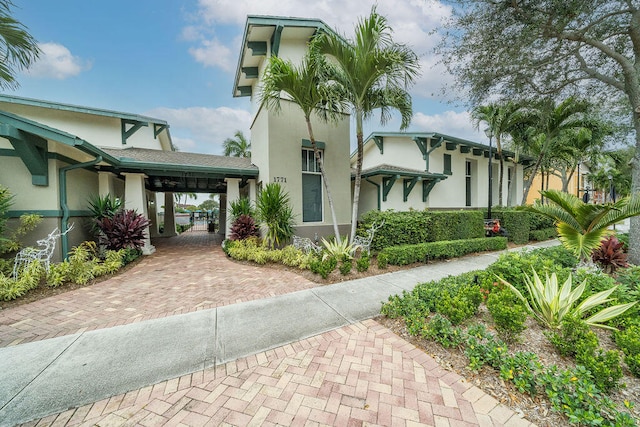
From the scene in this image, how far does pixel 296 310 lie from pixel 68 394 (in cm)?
256

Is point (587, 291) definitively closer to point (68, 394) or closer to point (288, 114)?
point (68, 394)

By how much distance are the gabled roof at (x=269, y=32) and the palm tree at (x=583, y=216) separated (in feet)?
25.7

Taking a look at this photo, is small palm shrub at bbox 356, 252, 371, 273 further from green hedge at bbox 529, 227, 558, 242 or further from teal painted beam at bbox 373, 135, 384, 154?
green hedge at bbox 529, 227, 558, 242

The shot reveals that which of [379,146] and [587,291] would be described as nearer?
[587,291]

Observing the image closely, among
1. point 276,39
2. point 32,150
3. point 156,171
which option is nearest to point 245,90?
point 276,39

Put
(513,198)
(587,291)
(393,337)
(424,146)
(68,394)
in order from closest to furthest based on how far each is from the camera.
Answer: (68,394), (393,337), (587,291), (424,146), (513,198)

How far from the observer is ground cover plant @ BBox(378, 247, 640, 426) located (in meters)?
1.89

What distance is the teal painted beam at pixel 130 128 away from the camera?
10055mm

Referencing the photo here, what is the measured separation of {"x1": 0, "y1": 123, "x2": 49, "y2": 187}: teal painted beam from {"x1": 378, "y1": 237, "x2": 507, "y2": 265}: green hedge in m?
8.50

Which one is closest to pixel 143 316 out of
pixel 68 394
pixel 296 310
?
pixel 68 394

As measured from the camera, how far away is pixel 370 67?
18.9 ft

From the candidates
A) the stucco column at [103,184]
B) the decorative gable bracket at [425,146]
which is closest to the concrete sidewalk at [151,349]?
the stucco column at [103,184]

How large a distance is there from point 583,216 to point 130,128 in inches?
586

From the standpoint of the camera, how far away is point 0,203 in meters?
4.66
